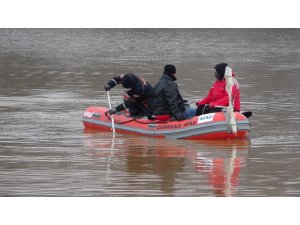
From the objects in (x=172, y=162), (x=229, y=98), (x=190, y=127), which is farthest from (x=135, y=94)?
(x=172, y=162)

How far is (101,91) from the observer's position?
27.9 m

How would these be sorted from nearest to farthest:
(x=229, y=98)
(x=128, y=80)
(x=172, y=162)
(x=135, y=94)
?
(x=172, y=162) → (x=229, y=98) → (x=128, y=80) → (x=135, y=94)

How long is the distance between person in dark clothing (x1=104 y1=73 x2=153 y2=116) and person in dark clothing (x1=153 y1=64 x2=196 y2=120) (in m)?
0.38

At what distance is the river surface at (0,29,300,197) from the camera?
48.0ft

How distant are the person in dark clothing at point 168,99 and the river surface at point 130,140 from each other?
536mm

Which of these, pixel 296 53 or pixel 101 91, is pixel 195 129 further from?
pixel 296 53

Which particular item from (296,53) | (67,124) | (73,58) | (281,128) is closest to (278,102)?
(281,128)

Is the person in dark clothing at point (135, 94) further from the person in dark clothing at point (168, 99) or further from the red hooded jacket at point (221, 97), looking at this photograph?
the red hooded jacket at point (221, 97)

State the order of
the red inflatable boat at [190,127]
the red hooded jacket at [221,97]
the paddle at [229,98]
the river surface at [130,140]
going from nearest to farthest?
the river surface at [130,140]
the paddle at [229,98]
the red inflatable boat at [190,127]
the red hooded jacket at [221,97]

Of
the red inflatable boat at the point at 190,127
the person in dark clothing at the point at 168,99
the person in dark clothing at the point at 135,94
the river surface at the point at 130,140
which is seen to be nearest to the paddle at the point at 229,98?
the red inflatable boat at the point at 190,127

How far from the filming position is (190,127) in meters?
18.5

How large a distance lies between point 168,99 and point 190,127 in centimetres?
65

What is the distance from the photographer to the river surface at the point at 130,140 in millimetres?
14641

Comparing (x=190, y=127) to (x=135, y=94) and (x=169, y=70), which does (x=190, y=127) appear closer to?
(x=169, y=70)
